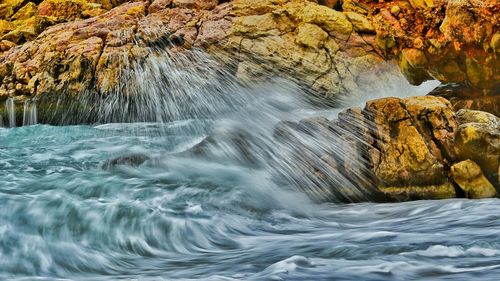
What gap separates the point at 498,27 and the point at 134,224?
7457 mm

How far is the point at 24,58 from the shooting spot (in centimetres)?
1427

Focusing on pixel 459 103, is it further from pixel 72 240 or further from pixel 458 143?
pixel 72 240

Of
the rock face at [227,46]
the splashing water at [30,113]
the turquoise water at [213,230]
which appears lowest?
the turquoise water at [213,230]

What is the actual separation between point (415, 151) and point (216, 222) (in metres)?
2.89

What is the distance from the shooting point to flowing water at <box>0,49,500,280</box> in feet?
14.9

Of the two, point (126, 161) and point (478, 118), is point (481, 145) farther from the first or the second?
point (126, 161)

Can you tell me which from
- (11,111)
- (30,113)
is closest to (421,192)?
(30,113)

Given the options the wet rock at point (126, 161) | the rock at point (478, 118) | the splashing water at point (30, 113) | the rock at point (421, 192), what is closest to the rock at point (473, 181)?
the rock at point (421, 192)

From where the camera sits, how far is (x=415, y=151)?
6680mm

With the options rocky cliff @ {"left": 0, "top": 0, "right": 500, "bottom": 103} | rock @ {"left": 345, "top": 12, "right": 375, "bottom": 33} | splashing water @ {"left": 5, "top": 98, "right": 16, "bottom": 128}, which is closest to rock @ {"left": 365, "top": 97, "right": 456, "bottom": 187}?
rocky cliff @ {"left": 0, "top": 0, "right": 500, "bottom": 103}

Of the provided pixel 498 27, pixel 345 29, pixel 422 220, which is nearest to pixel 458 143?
pixel 422 220

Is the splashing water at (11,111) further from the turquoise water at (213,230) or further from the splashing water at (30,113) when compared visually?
the turquoise water at (213,230)

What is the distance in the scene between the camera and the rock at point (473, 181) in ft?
20.6

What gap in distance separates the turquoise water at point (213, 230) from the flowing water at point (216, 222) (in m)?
0.02
